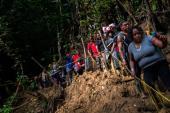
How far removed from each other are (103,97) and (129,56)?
337cm

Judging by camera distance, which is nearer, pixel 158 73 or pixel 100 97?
pixel 158 73

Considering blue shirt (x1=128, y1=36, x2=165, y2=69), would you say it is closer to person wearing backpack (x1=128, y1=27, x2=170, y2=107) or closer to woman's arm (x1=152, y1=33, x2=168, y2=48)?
person wearing backpack (x1=128, y1=27, x2=170, y2=107)

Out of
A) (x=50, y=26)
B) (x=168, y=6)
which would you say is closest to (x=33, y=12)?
(x=50, y=26)

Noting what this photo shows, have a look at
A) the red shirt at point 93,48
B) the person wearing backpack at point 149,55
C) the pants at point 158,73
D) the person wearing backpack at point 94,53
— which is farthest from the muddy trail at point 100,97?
the person wearing backpack at point 149,55

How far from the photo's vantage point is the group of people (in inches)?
270

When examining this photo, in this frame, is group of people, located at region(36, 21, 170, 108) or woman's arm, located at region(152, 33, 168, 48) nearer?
woman's arm, located at region(152, 33, 168, 48)

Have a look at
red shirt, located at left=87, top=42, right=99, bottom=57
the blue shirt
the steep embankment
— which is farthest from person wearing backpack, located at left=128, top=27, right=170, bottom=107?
red shirt, located at left=87, top=42, right=99, bottom=57

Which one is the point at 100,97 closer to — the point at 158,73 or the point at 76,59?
the point at 76,59

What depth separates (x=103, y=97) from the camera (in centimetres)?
1056

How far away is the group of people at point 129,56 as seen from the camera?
22.5ft

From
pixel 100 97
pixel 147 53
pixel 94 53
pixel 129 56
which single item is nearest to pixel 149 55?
pixel 147 53

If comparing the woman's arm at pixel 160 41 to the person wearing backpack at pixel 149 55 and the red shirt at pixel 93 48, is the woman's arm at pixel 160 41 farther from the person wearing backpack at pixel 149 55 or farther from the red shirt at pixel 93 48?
the red shirt at pixel 93 48

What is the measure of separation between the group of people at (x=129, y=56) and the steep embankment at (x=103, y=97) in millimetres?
361

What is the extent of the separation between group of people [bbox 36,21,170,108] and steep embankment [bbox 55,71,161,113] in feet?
1.19
